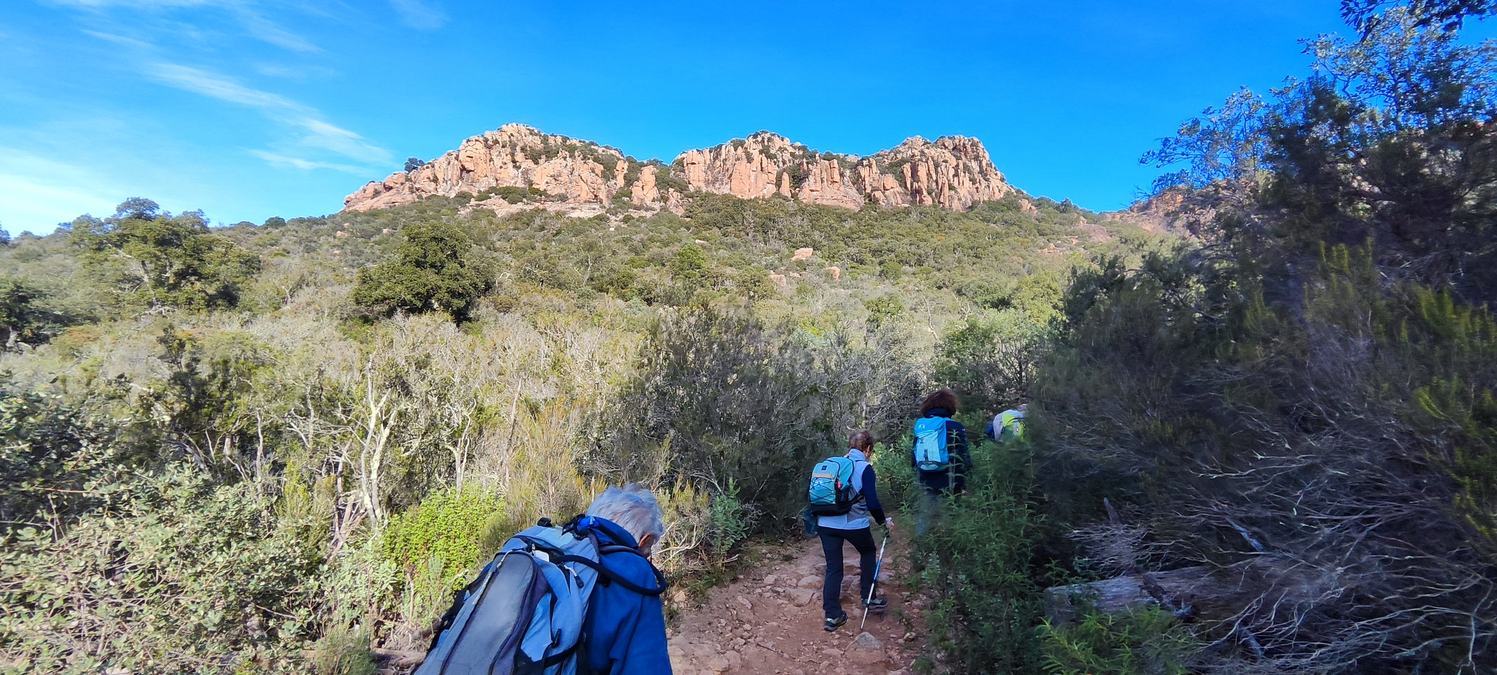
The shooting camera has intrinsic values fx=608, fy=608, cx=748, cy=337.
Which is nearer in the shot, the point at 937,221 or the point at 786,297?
the point at 786,297

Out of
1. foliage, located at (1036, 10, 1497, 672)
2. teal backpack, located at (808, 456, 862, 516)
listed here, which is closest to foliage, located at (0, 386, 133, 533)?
teal backpack, located at (808, 456, 862, 516)

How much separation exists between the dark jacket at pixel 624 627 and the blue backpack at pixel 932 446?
314 centimetres

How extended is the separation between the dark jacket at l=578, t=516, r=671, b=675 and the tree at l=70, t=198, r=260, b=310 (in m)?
24.0

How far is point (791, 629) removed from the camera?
4.46 meters

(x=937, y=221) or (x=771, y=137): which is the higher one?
(x=771, y=137)

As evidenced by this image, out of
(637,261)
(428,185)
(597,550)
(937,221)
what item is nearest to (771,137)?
(937,221)

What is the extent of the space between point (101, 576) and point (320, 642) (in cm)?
96

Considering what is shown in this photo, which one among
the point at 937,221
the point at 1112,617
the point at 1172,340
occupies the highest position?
the point at 937,221

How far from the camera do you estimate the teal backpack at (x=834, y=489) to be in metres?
3.85

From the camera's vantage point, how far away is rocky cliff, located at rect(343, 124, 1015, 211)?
5556cm

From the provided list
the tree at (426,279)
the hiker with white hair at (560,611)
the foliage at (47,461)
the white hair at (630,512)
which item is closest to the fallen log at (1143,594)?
the white hair at (630,512)

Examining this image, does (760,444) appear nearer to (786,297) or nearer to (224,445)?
(224,445)

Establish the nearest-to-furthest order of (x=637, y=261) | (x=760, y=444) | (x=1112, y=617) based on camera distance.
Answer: (x=1112, y=617), (x=760, y=444), (x=637, y=261)

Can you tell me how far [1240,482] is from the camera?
2.84 meters
